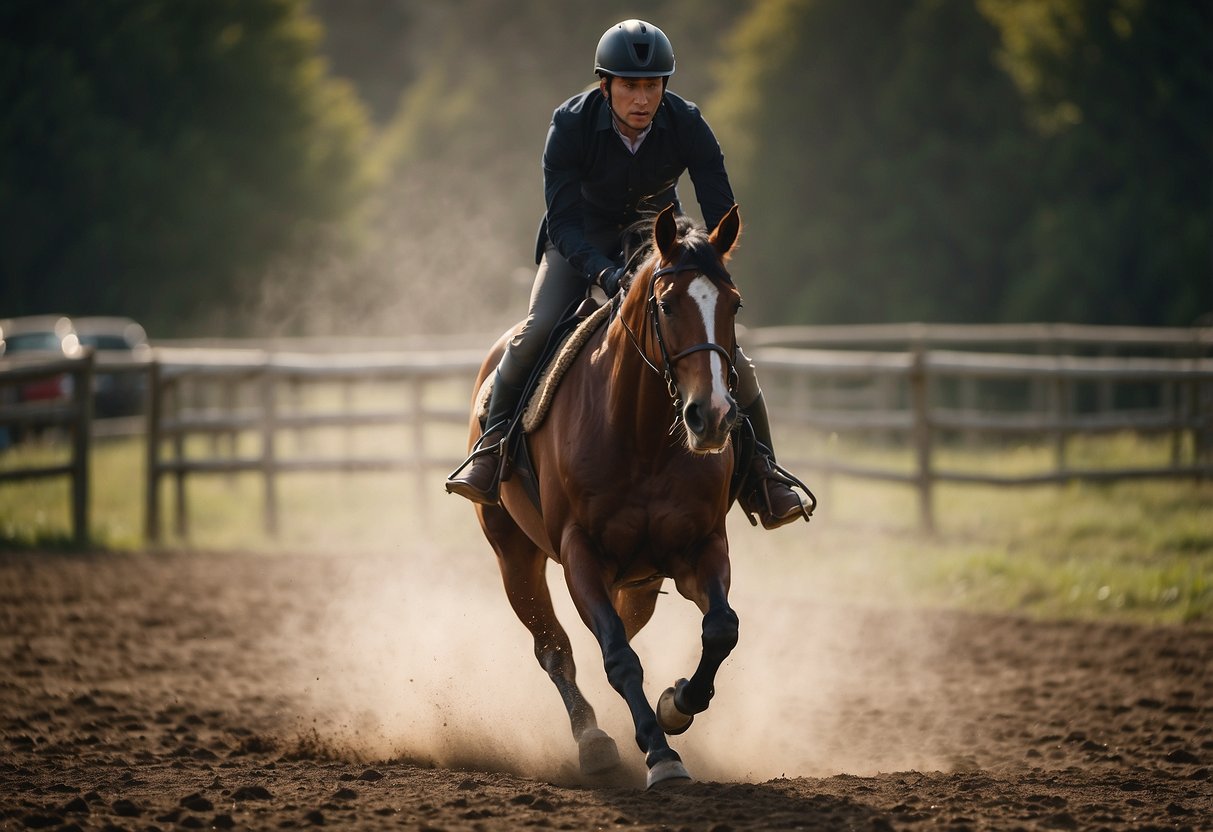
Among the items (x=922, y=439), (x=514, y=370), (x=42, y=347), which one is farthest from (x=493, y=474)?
(x=42, y=347)

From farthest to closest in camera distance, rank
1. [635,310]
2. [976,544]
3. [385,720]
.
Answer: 1. [976,544]
2. [385,720]
3. [635,310]

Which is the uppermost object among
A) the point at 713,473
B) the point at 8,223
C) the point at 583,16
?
the point at 583,16

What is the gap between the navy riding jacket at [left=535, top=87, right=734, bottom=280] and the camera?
5.54 metres

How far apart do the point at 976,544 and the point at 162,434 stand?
7.44 metres

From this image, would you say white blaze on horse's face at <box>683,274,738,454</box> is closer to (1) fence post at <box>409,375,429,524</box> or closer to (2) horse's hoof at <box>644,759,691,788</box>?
(2) horse's hoof at <box>644,759,691,788</box>

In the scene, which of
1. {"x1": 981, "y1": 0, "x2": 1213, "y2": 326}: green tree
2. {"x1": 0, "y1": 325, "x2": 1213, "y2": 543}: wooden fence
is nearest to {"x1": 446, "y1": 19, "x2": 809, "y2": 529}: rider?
{"x1": 0, "y1": 325, "x2": 1213, "y2": 543}: wooden fence

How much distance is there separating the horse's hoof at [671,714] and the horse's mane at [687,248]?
1.51 metres

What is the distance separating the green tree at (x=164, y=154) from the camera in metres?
31.3

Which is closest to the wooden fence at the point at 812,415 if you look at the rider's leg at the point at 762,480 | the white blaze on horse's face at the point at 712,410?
the rider's leg at the point at 762,480

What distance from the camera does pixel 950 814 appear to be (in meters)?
4.38

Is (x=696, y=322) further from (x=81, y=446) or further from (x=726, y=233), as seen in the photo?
(x=81, y=446)

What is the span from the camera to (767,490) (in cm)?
557

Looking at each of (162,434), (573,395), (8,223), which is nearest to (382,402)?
(8,223)

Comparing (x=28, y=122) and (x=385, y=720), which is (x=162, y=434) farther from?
(x=28, y=122)
